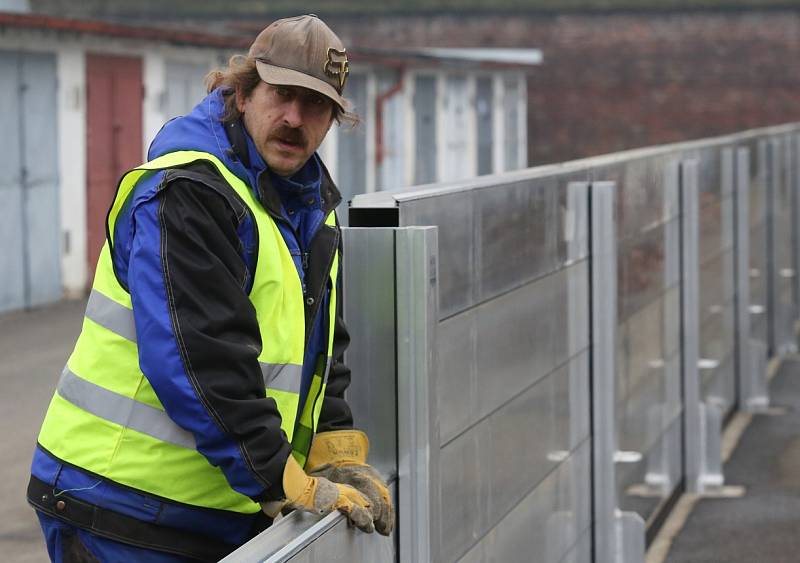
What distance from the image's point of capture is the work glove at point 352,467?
3.50 metres

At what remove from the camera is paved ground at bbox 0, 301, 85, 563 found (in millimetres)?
7609

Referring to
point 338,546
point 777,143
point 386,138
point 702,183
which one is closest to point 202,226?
point 338,546

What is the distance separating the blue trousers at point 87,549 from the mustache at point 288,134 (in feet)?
2.92

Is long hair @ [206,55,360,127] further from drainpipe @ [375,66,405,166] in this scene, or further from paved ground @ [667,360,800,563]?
drainpipe @ [375,66,405,166]

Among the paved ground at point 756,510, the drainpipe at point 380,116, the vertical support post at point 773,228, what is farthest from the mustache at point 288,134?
the drainpipe at point 380,116

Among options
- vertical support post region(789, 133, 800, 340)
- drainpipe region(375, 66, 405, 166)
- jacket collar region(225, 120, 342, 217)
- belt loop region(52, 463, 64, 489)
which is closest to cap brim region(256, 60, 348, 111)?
jacket collar region(225, 120, 342, 217)

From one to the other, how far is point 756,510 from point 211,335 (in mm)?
6215

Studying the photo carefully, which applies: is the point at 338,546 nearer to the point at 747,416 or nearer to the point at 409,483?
the point at 409,483

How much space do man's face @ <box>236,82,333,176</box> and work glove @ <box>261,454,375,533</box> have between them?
62 cm

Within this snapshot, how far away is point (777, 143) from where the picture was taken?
13742 millimetres

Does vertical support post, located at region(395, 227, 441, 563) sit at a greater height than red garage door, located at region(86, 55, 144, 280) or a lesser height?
lesser

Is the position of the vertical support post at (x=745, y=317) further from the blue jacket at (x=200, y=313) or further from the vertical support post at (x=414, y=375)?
the blue jacket at (x=200, y=313)

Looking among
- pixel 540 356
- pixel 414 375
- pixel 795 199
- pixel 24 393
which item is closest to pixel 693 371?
pixel 540 356

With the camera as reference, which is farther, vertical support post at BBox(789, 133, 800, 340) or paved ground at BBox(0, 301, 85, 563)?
vertical support post at BBox(789, 133, 800, 340)
